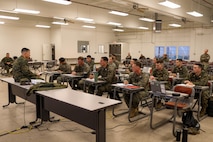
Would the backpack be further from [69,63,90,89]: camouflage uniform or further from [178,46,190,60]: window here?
[178,46,190,60]: window

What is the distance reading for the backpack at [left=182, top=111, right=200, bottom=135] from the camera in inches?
136

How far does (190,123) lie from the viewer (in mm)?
3535

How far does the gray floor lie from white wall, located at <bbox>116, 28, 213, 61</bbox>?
10.3 metres

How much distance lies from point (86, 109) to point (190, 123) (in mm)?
2170

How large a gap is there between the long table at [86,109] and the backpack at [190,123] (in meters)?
1.63

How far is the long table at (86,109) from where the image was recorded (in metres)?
2.58

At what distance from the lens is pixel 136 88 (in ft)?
13.0

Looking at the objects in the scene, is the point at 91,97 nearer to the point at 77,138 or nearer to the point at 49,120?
the point at 77,138

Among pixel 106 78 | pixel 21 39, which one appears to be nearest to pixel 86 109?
pixel 106 78

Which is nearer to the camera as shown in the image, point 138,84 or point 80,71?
point 138,84

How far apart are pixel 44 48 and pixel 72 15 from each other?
21.5 ft

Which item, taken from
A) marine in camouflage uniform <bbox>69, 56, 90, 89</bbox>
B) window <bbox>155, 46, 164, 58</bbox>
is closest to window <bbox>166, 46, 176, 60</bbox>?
window <bbox>155, 46, 164, 58</bbox>

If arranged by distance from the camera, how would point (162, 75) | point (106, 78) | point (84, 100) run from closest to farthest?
1. point (84, 100)
2. point (106, 78)
3. point (162, 75)

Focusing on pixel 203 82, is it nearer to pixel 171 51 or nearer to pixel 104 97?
pixel 104 97
